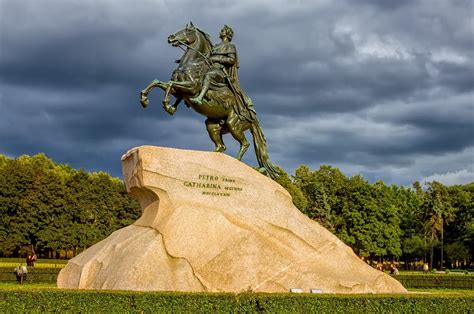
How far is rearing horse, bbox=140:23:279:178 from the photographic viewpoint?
719 inches

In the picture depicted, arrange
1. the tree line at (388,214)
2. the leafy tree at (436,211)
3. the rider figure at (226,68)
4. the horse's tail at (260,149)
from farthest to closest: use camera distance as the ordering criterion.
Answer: the leafy tree at (436,211) < the tree line at (388,214) < the horse's tail at (260,149) < the rider figure at (226,68)

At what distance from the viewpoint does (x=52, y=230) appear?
177 ft

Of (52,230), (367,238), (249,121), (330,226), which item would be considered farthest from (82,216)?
(249,121)

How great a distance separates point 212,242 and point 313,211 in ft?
147

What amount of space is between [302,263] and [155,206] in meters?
4.54

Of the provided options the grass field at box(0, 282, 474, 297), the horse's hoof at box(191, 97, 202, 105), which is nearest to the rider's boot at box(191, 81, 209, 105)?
the horse's hoof at box(191, 97, 202, 105)

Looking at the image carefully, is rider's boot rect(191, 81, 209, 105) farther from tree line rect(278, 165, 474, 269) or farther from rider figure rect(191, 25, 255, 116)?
tree line rect(278, 165, 474, 269)

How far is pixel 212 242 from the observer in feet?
53.8

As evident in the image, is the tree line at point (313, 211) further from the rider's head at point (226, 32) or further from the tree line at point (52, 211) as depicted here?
the rider's head at point (226, 32)

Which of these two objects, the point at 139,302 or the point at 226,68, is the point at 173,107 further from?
the point at 139,302

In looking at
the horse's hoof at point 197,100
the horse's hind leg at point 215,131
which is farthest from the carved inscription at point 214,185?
the horse's hoof at point 197,100

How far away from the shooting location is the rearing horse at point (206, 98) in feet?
59.9

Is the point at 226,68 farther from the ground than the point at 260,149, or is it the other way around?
the point at 226,68

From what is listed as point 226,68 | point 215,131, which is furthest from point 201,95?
point 226,68
